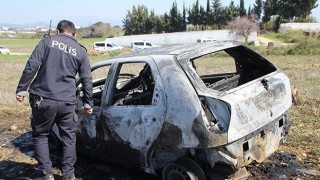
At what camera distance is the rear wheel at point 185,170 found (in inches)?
140

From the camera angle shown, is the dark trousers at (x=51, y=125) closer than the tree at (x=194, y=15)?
Yes

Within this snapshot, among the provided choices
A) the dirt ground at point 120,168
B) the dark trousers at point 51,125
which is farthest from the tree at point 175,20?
the dark trousers at point 51,125

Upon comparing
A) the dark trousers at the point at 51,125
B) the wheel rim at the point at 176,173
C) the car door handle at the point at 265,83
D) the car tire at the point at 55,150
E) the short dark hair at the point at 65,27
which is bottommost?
the car tire at the point at 55,150

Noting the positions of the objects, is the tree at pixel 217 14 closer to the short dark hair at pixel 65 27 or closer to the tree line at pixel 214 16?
the tree line at pixel 214 16

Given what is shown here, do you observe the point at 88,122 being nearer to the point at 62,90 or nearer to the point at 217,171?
the point at 62,90

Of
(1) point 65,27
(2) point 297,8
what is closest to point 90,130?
(1) point 65,27

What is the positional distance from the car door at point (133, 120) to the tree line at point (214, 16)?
55119 millimetres

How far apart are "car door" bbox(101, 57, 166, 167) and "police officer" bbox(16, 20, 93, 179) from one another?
0.99 ft

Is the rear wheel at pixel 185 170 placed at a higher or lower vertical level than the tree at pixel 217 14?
lower

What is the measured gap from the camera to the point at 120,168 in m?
4.75

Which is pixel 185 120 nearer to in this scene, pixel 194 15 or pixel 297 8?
pixel 297 8

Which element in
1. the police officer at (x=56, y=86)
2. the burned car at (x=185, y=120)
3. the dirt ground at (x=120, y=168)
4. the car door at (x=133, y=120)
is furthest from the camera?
the dirt ground at (x=120, y=168)

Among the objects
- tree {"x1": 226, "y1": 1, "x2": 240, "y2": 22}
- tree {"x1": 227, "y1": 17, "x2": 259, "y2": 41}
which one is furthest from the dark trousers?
tree {"x1": 226, "y1": 1, "x2": 240, "y2": 22}

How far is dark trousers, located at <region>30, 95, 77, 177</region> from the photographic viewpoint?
389cm
